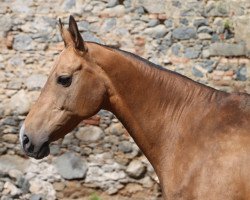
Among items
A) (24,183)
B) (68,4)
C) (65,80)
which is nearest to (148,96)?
(65,80)

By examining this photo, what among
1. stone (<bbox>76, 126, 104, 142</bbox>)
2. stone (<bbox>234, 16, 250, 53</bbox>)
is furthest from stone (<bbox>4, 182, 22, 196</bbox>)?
stone (<bbox>234, 16, 250, 53</bbox>)

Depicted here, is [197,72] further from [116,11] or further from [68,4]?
[68,4]

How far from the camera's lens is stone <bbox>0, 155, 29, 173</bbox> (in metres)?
7.41

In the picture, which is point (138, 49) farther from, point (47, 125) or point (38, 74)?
point (47, 125)

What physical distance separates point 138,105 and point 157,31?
3252 millimetres

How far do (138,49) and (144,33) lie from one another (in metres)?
0.20

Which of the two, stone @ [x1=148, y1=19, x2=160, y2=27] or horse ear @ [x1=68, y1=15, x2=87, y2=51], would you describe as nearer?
horse ear @ [x1=68, y1=15, x2=87, y2=51]

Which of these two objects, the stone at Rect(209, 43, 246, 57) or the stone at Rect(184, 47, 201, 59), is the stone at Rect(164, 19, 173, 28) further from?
the stone at Rect(209, 43, 246, 57)

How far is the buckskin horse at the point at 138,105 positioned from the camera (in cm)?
402

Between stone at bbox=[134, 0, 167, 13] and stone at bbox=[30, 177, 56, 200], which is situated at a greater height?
stone at bbox=[134, 0, 167, 13]

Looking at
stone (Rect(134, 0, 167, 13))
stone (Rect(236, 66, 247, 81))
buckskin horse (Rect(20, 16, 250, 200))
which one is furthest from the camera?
stone (Rect(134, 0, 167, 13))

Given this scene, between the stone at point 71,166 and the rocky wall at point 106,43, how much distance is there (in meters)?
0.01

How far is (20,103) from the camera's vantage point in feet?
24.3

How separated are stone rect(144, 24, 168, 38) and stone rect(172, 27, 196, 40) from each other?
124 millimetres
